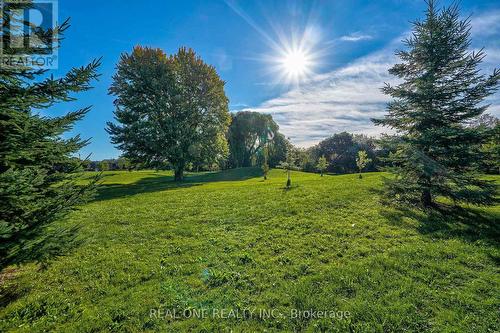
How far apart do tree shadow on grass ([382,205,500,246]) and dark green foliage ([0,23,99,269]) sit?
12229 mm

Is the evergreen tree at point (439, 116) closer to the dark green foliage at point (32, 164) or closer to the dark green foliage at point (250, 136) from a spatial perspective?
the dark green foliage at point (32, 164)

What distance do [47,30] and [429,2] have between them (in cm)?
1717

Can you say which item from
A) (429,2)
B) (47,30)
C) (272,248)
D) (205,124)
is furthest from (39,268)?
(205,124)

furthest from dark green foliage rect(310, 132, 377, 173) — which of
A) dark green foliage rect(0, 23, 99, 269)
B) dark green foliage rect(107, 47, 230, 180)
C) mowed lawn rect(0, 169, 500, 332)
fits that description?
dark green foliage rect(0, 23, 99, 269)

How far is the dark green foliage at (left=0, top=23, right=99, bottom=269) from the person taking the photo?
15.5 ft

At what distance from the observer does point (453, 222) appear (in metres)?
10.5

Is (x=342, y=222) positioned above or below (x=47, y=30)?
below

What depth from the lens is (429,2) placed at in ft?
40.6

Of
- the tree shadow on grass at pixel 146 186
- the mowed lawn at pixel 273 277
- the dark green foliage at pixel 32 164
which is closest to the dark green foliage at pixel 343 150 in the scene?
the tree shadow on grass at pixel 146 186

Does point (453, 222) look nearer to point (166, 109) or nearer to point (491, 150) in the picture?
point (491, 150)

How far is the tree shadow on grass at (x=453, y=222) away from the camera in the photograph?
30.0 feet

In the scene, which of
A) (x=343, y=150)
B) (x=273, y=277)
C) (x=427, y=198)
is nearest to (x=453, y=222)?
(x=427, y=198)

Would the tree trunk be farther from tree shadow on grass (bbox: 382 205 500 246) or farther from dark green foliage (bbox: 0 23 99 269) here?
dark green foliage (bbox: 0 23 99 269)

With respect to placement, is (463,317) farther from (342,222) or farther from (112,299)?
(112,299)
